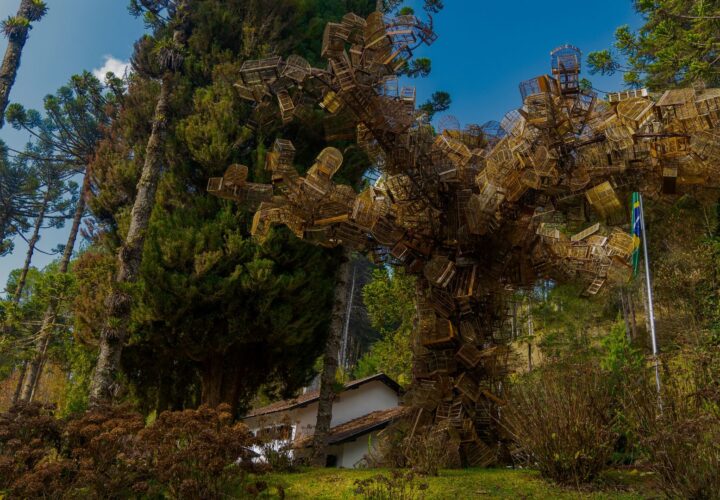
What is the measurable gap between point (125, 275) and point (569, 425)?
5866mm

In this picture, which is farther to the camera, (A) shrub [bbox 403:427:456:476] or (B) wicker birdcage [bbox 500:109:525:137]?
(B) wicker birdcage [bbox 500:109:525:137]

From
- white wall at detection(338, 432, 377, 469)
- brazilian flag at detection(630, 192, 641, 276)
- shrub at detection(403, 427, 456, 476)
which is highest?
brazilian flag at detection(630, 192, 641, 276)

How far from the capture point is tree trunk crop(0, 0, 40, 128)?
30.8 feet

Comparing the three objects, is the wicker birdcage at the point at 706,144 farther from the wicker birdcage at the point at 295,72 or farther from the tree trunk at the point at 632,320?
the tree trunk at the point at 632,320

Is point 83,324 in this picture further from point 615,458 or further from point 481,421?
point 615,458

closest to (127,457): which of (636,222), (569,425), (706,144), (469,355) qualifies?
(569,425)

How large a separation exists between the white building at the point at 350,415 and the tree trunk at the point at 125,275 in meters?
5.91

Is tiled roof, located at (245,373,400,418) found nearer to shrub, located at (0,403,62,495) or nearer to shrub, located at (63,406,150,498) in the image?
shrub, located at (0,403,62,495)

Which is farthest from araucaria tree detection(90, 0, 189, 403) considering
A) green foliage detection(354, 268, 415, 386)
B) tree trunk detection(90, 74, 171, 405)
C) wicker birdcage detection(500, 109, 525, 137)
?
green foliage detection(354, 268, 415, 386)

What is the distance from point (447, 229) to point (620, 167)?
2201 mm

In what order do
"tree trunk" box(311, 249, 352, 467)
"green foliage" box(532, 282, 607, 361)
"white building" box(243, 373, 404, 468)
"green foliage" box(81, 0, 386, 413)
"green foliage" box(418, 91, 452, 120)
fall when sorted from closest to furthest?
"tree trunk" box(311, 249, 352, 467)
"green foliage" box(81, 0, 386, 413)
"green foliage" box(418, 91, 452, 120)
"white building" box(243, 373, 404, 468)
"green foliage" box(532, 282, 607, 361)

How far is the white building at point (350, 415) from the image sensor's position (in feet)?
44.1

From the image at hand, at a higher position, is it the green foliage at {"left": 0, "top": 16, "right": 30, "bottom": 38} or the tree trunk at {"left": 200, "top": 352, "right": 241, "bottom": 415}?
the green foliage at {"left": 0, "top": 16, "right": 30, "bottom": 38}

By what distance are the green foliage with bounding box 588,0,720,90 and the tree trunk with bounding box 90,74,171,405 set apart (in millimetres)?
8950
